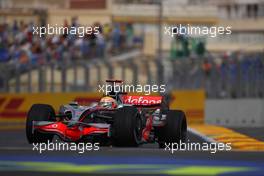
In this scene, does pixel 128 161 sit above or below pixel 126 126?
below

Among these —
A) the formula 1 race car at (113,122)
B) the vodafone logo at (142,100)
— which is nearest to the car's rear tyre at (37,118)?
the formula 1 race car at (113,122)

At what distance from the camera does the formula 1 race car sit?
1463cm

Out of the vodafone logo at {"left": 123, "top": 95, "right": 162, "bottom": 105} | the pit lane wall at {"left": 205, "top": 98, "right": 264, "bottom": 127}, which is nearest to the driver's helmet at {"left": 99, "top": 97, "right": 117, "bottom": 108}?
the vodafone logo at {"left": 123, "top": 95, "right": 162, "bottom": 105}

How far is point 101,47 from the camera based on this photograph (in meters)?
28.9

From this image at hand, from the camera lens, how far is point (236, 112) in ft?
91.3

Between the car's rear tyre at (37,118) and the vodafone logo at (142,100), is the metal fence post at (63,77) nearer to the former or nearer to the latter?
the vodafone logo at (142,100)

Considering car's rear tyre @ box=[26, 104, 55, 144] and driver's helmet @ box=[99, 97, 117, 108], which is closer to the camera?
car's rear tyre @ box=[26, 104, 55, 144]

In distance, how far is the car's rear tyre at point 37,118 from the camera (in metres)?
15.0

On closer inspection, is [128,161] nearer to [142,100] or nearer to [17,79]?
[142,100]

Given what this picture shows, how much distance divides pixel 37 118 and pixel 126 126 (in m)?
1.39

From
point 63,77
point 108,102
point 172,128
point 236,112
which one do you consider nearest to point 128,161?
point 108,102

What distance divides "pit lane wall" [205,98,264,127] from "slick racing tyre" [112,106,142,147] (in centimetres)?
1248

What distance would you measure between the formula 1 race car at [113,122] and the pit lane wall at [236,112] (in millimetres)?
11376

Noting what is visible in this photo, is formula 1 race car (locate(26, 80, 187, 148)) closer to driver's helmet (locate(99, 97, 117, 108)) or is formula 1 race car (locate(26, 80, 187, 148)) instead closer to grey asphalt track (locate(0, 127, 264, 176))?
driver's helmet (locate(99, 97, 117, 108))
